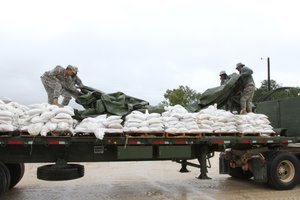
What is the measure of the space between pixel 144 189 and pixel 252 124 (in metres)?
3.09

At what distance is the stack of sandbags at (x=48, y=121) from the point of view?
6.70m

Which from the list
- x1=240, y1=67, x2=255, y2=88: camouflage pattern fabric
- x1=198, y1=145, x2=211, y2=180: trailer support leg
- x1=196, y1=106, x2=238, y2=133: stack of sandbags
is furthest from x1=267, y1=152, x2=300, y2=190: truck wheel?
x1=240, y1=67, x2=255, y2=88: camouflage pattern fabric

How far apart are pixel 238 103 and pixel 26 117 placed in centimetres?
543

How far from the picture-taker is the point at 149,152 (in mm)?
7531

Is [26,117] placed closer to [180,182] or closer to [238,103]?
[180,182]

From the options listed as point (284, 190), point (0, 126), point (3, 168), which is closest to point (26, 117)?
point (0, 126)

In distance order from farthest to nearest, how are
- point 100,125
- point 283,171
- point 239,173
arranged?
point 239,173 → point 283,171 → point 100,125

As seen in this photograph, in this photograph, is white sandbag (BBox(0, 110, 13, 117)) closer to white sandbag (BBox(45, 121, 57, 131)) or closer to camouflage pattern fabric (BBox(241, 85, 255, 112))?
white sandbag (BBox(45, 121, 57, 131))

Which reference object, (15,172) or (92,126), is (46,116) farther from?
(15,172)

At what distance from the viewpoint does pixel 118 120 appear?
287 inches

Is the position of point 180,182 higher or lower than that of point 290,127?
lower

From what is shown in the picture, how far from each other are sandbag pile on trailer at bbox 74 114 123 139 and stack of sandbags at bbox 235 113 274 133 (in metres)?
2.96

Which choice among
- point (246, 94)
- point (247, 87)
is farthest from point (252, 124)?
point (247, 87)

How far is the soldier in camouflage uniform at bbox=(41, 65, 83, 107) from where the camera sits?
317 inches
